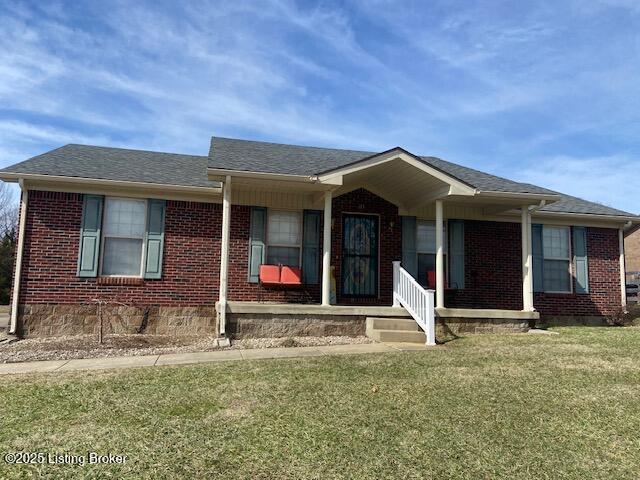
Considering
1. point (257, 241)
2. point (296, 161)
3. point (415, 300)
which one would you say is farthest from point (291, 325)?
point (296, 161)

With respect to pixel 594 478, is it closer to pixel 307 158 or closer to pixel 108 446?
pixel 108 446

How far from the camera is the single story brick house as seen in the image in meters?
9.08

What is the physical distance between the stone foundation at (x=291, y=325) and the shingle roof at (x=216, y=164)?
276cm

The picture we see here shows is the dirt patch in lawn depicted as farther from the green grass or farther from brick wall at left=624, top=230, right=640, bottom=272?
brick wall at left=624, top=230, right=640, bottom=272

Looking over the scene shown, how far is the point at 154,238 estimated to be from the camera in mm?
9797

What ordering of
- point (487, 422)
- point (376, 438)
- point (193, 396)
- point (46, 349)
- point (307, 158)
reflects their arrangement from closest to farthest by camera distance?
point (376, 438)
point (487, 422)
point (193, 396)
point (46, 349)
point (307, 158)

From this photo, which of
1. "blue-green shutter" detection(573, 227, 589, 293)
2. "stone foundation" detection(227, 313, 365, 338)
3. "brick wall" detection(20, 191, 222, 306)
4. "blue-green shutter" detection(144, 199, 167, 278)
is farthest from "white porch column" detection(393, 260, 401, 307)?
"blue-green shutter" detection(573, 227, 589, 293)

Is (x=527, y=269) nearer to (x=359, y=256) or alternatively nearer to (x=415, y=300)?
(x=415, y=300)

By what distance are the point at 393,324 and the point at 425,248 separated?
116 inches

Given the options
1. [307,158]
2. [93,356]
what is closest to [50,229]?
[93,356]

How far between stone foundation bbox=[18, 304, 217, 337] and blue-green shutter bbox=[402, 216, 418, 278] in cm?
453

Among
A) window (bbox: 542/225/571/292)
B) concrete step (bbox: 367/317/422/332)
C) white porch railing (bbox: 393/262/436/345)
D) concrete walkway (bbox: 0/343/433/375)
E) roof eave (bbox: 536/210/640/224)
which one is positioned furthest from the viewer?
window (bbox: 542/225/571/292)

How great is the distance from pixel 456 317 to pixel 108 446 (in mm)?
7243

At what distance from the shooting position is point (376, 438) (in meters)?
3.83
